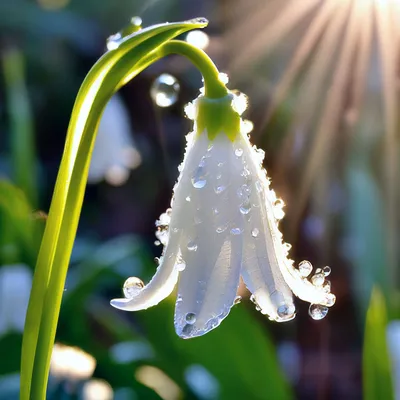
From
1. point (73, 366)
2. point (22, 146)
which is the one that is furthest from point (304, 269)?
point (22, 146)

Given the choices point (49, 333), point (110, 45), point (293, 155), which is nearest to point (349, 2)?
point (293, 155)

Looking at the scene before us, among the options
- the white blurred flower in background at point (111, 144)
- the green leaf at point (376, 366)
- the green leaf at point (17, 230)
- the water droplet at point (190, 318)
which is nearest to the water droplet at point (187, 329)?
the water droplet at point (190, 318)

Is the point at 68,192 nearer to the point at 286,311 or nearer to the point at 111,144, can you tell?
the point at 286,311

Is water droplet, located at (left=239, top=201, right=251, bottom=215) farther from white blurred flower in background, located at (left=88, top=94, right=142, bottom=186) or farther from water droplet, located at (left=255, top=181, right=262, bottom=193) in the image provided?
white blurred flower in background, located at (left=88, top=94, right=142, bottom=186)

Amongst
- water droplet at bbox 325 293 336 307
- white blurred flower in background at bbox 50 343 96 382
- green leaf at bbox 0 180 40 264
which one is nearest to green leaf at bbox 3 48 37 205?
green leaf at bbox 0 180 40 264

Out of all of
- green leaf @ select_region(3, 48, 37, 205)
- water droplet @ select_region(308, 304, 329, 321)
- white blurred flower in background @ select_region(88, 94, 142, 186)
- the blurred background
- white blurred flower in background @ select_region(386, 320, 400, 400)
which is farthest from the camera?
white blurred flower in background @ select_region(88, 94, 142, 186)

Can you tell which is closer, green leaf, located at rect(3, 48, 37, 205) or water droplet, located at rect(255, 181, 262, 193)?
water droplet, located at rect(255, 181, 262, 193)
